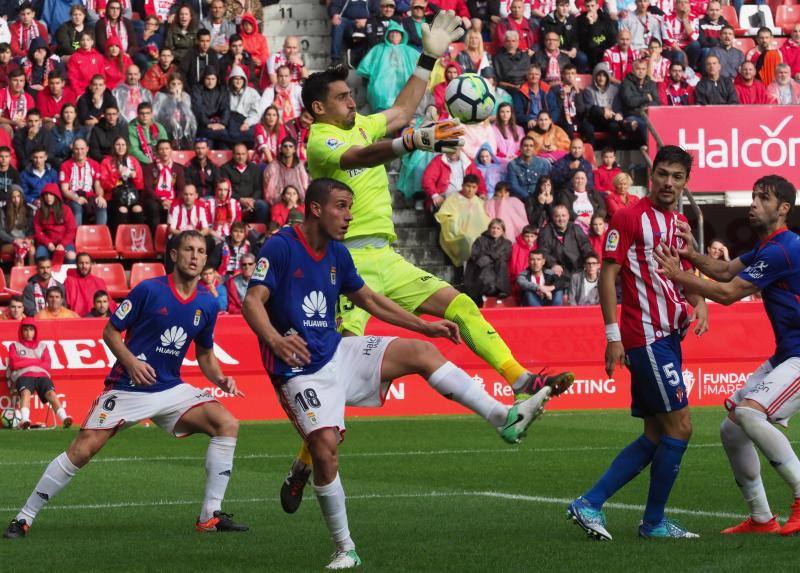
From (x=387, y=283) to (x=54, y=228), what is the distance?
41.1ft

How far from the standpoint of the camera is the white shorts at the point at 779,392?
8578 millimetres

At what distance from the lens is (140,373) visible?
31.1ft

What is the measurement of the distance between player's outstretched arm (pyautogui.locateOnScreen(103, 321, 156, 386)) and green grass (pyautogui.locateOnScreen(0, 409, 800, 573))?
0.99 m

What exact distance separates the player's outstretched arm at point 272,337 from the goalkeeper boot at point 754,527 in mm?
2815

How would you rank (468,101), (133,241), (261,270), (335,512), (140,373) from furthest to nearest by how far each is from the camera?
(133,241), (468,101), (140,373), (261,270), (335,512)

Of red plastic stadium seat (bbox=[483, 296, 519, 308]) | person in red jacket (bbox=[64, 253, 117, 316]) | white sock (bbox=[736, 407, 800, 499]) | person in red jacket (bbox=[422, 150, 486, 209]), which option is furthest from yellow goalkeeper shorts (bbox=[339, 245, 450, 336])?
person in red jacket (bbox=[422, 150, 486, 209])

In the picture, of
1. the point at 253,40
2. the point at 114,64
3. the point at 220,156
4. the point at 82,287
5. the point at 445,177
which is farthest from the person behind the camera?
the point at 253,40

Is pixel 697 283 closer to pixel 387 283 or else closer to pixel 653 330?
pixel 653 330

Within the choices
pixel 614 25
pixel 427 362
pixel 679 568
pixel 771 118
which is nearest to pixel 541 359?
pixel 771 118

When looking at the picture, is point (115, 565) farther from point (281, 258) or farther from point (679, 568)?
point (679, 568)

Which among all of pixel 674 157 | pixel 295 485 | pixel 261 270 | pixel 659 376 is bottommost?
pixel 295 485

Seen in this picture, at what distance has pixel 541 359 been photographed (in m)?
20.3

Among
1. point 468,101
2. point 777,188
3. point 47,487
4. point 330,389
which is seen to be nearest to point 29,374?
point 47,487

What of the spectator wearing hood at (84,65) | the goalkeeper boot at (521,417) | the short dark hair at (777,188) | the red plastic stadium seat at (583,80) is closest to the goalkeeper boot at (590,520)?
the goalkeeper boot at (521,417)
